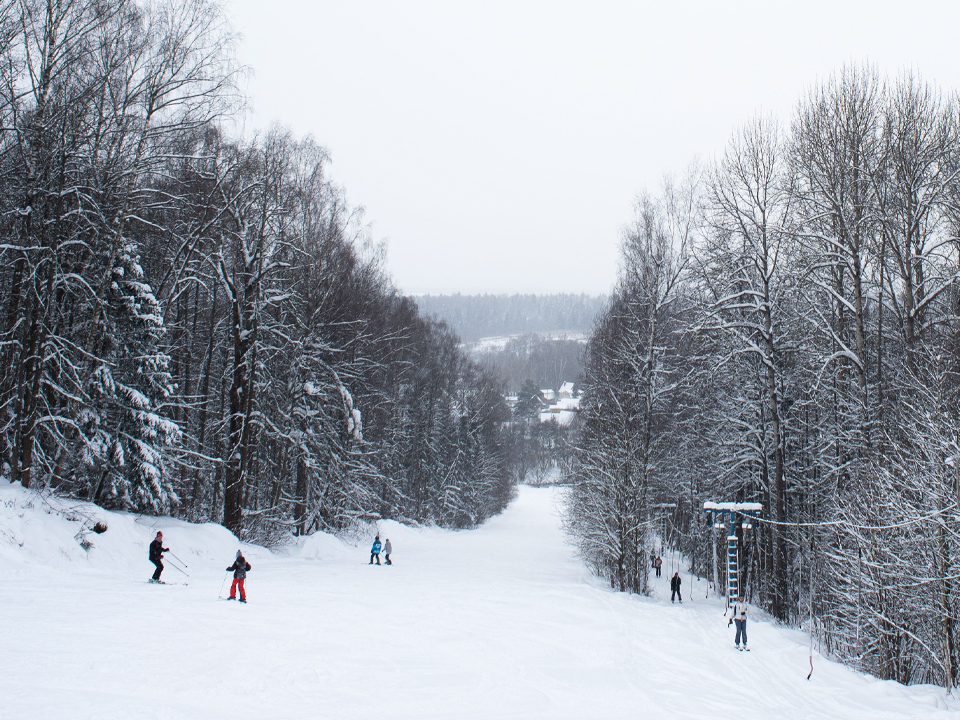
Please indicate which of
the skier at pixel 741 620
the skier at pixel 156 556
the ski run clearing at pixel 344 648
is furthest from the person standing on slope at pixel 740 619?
the skier at pixel 156 556

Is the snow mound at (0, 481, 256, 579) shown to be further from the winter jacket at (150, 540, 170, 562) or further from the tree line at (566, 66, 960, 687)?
the tree line at (566, 66, 960, 687)

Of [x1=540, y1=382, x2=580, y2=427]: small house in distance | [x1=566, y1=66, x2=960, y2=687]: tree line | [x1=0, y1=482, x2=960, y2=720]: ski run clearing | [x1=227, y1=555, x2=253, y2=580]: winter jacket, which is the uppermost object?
[x1=540, y1=382, x2=580, y2=427]: small house in distance

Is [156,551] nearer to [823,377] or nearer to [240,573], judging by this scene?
[240,573]

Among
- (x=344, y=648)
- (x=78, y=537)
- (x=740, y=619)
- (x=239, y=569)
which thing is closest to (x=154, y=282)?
(x=78, y=537)

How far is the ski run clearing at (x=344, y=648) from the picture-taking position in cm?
805

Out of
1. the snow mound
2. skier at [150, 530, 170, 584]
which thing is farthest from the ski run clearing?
skier at [150, 530, 170, 584]

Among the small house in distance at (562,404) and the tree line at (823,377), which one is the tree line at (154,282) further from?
the small house in distance at (562,404)

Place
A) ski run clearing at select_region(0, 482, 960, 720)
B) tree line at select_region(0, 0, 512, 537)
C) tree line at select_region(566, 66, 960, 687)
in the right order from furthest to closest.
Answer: tree line at select_region(0, 0, 512, 537), tree line at select_region(566, 66, 960, 687), ski run clearing at select_region(0, 482, 960, 720)

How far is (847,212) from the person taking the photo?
1781cm

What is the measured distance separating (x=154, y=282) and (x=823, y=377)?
2277 cm

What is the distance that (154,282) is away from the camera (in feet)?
74.4

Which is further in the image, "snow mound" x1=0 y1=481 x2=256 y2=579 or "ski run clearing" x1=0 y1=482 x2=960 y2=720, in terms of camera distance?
"snow mound" x1=0 y1=481 x2=256 y2=579

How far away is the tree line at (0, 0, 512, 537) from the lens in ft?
50.5

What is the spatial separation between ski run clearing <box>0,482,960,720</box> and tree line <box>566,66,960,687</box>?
204cm
